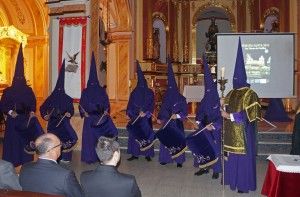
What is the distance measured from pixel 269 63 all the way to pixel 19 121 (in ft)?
22.3

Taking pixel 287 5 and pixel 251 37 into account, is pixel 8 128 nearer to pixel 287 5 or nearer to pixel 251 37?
pixel 251 37

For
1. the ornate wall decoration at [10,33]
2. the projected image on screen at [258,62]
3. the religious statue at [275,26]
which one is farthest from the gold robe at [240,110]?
the ornate wall decoration at [10,33]

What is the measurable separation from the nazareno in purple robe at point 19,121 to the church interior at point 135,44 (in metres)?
1.09

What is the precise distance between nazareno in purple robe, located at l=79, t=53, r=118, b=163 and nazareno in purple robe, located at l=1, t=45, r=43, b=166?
1049 mm

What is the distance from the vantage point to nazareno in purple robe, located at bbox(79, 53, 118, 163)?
28.2 ft

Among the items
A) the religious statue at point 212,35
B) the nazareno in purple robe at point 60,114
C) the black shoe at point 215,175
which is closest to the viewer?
the black shoe at point 215,175

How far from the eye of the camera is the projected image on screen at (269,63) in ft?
36.0

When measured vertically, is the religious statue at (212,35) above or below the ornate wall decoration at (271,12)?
below

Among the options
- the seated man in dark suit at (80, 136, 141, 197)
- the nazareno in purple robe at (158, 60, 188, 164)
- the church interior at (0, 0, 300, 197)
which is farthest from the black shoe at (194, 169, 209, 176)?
the seated man in dark suit at (80, 136, 141, 197)

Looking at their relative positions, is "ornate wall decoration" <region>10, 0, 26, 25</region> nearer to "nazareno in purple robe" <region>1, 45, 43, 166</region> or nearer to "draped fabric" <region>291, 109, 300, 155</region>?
"nazareno in purple robe" <region>1, 45, 43, 166</region>

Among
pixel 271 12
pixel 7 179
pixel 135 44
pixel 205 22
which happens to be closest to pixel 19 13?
pixel 135 44

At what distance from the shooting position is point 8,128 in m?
8.29

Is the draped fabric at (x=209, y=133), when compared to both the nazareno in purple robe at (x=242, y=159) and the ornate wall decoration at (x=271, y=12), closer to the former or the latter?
the nazareno in purple robe at (x=242, y=159)

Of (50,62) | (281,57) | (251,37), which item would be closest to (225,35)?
(251,37)
